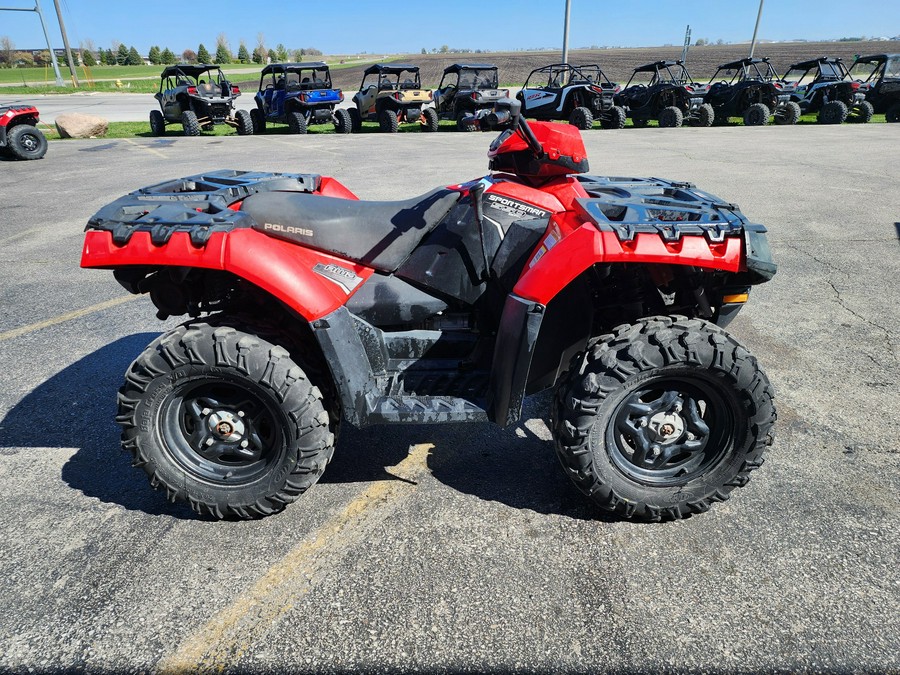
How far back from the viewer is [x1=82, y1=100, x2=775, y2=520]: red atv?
7.65ft

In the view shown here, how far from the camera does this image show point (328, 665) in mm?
1952

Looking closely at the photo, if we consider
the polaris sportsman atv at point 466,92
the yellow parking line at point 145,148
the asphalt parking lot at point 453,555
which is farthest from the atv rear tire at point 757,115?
the yellow parking line at point 145,148

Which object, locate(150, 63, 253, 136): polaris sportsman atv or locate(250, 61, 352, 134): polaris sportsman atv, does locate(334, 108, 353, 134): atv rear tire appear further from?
locate(150, 63, 253, 136): polaris sportsman atv

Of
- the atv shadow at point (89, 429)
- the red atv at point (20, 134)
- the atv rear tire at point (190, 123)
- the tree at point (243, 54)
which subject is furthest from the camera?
the tree at point (243, 54)

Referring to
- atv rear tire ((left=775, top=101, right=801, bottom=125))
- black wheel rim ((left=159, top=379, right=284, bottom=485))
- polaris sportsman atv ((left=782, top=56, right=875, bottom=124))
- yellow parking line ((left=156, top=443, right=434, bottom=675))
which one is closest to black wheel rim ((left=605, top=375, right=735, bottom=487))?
yellow parking line ((left=156, top=443, right=434, bottom=675))

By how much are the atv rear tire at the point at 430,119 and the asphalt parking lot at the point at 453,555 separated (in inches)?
621

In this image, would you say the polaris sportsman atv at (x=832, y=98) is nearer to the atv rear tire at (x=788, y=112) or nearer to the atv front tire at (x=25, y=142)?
the atv rear tire at (x=788, y=112)

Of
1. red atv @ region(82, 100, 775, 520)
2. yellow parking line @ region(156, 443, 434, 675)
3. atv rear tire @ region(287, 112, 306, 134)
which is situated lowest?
atv rear tire @ region(287, 112, 306, 134)

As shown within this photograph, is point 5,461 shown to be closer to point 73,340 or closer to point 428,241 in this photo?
point 73,340

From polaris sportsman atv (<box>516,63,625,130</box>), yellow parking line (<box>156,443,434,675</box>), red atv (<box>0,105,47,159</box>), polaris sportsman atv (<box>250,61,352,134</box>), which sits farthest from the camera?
polaris sportsman atv (<box>250,61,352,134</box>)

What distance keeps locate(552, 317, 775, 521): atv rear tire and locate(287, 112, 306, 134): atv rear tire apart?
58.5ft

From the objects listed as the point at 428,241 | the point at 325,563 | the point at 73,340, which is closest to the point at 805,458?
the point at 428,241

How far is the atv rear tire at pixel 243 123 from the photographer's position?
1808cm

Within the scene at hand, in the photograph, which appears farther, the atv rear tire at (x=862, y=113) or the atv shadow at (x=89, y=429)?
the atv rear tire at (x=862, y=113)
